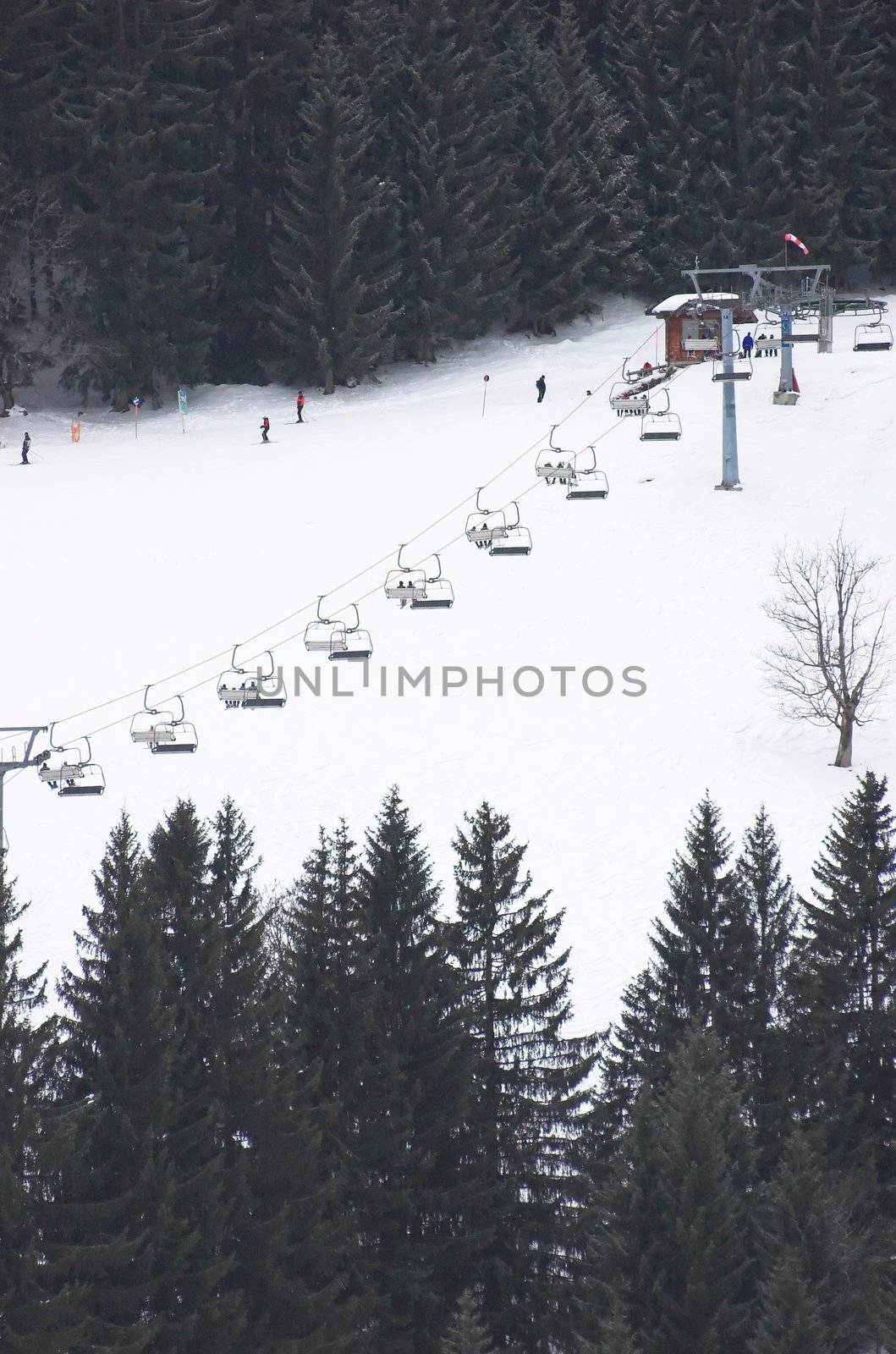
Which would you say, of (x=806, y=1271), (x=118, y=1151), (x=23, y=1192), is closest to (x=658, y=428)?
(x=806, y=1271)

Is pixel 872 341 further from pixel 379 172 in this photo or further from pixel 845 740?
pixel 379 172

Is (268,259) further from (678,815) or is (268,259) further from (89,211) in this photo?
(678,815)

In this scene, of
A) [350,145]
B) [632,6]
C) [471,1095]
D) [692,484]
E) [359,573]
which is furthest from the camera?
[632,6]

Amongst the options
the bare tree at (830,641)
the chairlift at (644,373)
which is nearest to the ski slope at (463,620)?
the bare tree at (830,641)

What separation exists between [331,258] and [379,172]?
4.86 metres

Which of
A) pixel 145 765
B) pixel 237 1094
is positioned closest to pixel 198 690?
pixel 145 765

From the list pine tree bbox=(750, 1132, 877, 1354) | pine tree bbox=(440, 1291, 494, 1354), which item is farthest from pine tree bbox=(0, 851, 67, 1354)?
pine tree bbox=(750, 1132, 877, 1354)

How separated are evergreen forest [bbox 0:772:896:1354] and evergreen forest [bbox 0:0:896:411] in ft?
132

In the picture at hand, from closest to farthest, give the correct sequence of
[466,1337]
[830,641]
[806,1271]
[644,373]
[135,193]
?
1. [466,1337]
2. [806,1271]
3. [830,641]
4. [644,373]
5. [135,193]

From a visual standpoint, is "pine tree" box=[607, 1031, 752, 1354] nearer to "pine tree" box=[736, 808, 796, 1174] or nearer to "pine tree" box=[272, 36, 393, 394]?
"pine tree" box=[736, 808, 796, 1174]

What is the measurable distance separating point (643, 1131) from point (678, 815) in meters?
13.9

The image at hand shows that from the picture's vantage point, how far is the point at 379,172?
6862cm

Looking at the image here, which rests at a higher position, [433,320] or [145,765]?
[433,320]

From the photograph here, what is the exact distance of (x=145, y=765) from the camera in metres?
37.9
